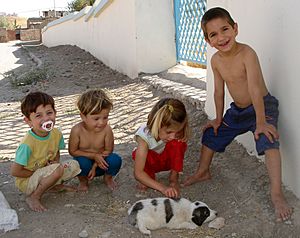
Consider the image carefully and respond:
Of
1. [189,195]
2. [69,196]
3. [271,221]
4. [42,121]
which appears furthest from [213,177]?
[42,121]

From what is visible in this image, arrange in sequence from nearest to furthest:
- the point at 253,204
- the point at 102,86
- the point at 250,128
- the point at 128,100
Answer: the point at 253,204
the point at 250,128
the point at 128,100
the point at 102,86

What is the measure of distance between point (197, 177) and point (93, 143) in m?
0.72

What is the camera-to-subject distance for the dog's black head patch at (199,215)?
2336 mm

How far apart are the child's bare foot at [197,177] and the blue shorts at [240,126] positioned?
7.6 inches

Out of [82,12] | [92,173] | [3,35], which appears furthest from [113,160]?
[3,35]

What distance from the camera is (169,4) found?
614 cm

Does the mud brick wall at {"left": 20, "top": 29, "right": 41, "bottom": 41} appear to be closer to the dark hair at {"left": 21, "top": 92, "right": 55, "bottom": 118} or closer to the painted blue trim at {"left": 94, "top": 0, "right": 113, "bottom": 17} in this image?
the painted blue trim at {"left": 94, "top": 0, "right": 113, "bottom": 17}

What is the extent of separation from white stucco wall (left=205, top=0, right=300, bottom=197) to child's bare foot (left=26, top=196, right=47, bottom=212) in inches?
56.4

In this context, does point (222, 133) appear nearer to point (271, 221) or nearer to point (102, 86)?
point (271, 221)

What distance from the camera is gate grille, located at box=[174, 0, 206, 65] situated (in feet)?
17.5

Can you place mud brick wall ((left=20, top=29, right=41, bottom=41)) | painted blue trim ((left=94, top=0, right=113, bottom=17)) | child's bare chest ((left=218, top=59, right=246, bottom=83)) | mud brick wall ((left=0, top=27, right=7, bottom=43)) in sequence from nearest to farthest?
child's bare chest ((left=218, top=59, right=246, bottom=83)) → painted blue trim ((left=94, top=0, right=113, bottom=17)) → mud brick wall ((left=0, top=27, right=7, bottom=43)) → mud brick wall ((left=20, top=29, right=41, bottom=41))

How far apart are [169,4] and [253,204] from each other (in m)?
4.23

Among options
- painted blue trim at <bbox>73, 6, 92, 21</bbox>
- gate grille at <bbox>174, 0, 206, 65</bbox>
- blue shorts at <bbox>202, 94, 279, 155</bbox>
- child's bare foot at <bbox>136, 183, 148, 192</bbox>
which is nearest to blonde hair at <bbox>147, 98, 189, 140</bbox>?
blue shorts at <bbox>202, 94, 279, 155</bbox>

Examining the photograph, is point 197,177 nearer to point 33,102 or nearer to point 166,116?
point 166,116
